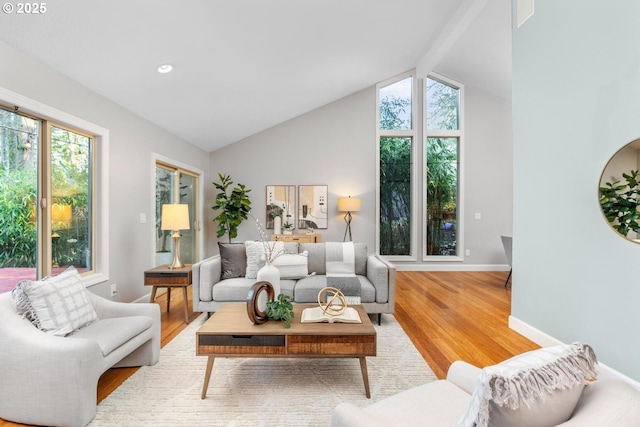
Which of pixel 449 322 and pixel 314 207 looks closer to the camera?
pixel 449 322

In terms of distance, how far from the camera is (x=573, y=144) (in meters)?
2.43

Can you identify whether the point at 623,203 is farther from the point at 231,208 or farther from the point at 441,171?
the point at 231,208

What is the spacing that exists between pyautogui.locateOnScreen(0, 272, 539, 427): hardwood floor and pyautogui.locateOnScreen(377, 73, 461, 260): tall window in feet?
3.77

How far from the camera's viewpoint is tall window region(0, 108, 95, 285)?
240 cm

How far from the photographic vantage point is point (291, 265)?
11.4 ft

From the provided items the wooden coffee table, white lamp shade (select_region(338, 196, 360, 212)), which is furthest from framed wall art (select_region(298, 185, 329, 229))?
the wooden coffee table

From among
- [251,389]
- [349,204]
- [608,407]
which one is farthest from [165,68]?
[608,407]

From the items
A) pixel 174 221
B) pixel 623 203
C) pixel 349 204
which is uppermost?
pixel 349 204

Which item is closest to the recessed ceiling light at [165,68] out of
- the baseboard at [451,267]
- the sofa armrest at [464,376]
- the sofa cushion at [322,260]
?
the sofa cushion at [322,260]

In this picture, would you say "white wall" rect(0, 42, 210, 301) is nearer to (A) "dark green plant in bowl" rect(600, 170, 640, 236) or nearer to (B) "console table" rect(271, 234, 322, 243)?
(B) "console table" rect(271, 234, 322, 243)

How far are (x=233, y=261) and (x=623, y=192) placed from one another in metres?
3.33

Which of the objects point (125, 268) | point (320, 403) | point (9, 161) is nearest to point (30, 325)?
point (9, 161)

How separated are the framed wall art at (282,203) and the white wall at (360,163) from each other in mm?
127

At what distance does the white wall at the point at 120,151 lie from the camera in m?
2.43
